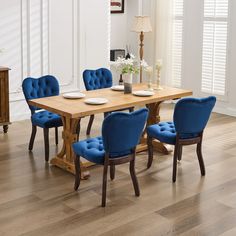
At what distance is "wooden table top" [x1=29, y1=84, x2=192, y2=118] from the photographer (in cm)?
493

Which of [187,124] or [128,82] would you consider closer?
[187,124]

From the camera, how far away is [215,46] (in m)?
7.84

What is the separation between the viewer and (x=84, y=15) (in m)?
7.69

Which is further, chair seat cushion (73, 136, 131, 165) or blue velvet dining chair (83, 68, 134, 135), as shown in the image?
blue velvet dining chair (83, 68, 134, 135)

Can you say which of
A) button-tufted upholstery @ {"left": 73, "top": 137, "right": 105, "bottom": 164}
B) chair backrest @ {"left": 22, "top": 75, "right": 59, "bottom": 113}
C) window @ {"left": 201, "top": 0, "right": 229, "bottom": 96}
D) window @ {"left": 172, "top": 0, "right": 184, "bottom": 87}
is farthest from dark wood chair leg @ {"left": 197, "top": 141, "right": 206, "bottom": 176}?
window @ {"left": 172, "top": 0, "right": 184, "bottom": 87}

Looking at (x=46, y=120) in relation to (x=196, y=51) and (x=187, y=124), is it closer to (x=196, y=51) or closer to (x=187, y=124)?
(x=187, y=124)

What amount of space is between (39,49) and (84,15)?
2.96 ft

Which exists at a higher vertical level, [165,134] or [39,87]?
[39,87]

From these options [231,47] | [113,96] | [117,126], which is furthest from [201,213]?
[231,47]

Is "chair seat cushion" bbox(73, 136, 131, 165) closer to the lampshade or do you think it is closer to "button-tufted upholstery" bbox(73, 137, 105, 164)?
"button-tufted upholstery" bbox(73, 137, 105, 164)

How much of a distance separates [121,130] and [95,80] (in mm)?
2497

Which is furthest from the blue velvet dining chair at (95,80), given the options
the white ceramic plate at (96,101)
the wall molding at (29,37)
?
the white ceramic plate at (96,101)

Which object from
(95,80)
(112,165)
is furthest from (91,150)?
(95,80)

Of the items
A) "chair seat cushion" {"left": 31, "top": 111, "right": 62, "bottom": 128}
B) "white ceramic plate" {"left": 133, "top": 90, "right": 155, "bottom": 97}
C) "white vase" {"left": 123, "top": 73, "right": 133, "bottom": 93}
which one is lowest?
"chair seat cushion" {"left": 31, "top": 111, "right": 62, "bottom": 128}
